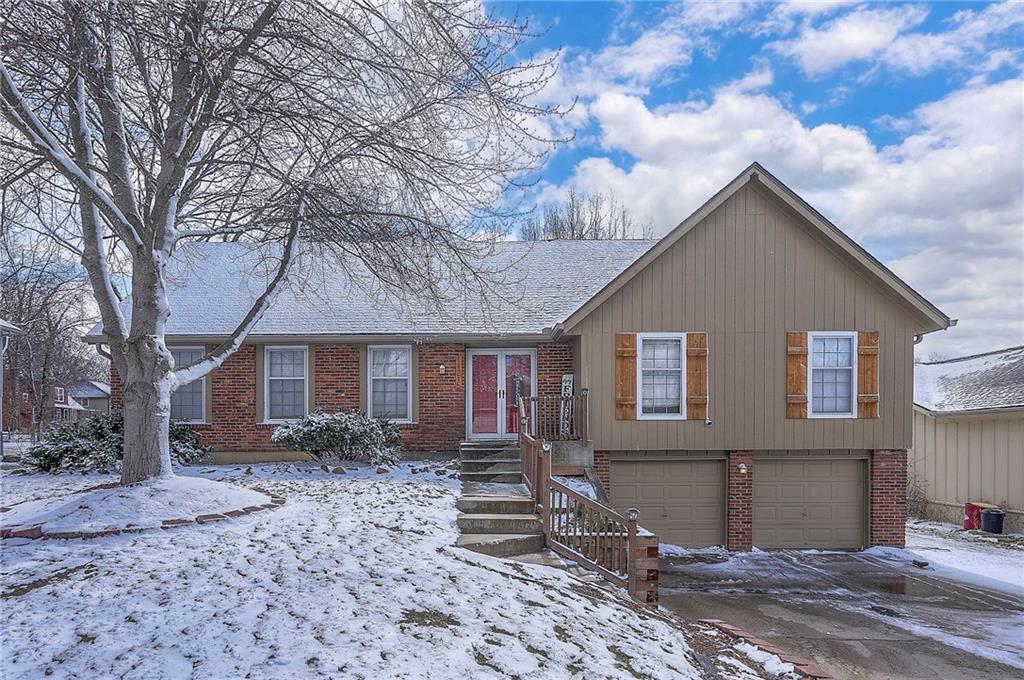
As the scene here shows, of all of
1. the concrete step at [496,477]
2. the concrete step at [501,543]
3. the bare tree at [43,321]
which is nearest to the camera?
the concrete step at [501,543]

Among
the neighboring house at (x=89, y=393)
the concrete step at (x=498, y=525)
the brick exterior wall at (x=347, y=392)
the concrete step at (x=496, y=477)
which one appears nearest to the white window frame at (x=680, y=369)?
the brick exterior wall at (x=347, y=392)

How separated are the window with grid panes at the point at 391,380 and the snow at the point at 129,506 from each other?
6191 mm

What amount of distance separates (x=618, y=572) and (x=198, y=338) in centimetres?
1037

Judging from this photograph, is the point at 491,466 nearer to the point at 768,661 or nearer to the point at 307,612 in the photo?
the point at 768,661

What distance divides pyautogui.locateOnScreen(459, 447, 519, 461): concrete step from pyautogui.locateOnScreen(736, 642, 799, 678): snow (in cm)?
634

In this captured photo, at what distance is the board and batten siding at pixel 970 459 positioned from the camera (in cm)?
1496

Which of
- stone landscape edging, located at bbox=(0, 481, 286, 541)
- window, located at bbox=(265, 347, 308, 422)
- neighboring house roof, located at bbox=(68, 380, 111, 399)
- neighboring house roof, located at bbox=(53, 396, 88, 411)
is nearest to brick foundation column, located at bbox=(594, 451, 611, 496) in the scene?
window, located at bbox=(265, 347, 308, 422)

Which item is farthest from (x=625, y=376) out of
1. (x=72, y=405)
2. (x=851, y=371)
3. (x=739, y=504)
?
(x=72, y=405)

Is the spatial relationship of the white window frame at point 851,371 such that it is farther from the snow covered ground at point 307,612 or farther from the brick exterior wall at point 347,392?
the snow covered ground at point 307,612

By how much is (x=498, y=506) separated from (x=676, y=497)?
526 cm

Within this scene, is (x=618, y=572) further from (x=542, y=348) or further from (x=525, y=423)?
(x=542, y=348)

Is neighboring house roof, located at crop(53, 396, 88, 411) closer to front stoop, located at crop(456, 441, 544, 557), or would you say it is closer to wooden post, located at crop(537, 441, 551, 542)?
front stoop, located at crop(456, 441, 544, 557)

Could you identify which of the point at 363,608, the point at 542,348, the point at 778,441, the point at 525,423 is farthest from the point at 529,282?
the point at 363,608

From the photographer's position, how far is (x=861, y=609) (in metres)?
8.88
